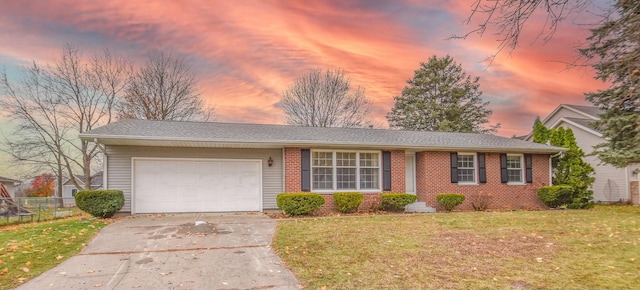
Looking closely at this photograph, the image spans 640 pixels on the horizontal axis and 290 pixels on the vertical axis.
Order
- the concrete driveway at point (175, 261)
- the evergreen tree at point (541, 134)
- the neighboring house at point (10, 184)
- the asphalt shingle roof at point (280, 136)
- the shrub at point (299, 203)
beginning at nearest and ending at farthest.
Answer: the concrete driveway at point (175, 261) < the asphalt shingle roof at point (280, 136) < the shrub at point (299, 203) < the evergreen tree at point (541, 134) < the neighboring house at point (10, 184)

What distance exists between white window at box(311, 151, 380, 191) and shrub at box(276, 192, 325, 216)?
1.23 metres

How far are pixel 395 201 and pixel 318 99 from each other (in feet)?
52.7

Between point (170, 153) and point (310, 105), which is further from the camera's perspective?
point (310, 105)

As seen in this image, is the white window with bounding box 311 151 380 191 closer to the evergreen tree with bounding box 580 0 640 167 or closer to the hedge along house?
the hedge along house

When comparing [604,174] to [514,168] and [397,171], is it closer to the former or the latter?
[514,168]

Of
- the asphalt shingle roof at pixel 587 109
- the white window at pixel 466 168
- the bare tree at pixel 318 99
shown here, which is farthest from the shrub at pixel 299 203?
the asphalt shingle roof at pixel 587 109

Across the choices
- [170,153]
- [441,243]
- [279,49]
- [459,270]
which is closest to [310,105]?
[279,49]

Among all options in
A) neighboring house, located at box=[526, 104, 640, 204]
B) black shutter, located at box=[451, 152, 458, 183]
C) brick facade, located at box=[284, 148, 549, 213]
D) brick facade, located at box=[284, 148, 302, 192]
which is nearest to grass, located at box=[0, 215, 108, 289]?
brick facade, located at box=[284, 148, 302, 192]

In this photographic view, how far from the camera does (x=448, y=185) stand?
48.7 feet

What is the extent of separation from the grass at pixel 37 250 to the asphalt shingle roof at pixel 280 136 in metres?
3.40

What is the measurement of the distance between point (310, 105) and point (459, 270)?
23577 mm

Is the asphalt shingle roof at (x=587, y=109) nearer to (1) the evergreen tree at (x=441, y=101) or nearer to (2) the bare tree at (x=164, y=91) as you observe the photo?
(1) the evergreen tree at (x=441, y=101)

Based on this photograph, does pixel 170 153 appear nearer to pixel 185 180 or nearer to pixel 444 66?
pixel 185 180

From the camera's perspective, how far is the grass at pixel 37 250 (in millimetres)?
5381
